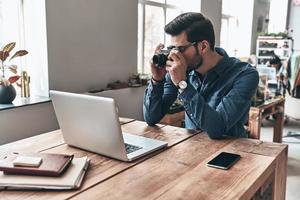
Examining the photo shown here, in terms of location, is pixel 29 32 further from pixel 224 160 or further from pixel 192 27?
pixel 224 160

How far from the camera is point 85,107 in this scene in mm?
1121

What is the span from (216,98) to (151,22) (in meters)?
2.57

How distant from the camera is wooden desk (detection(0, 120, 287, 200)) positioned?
897 mm

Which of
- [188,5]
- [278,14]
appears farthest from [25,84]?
[278,14]

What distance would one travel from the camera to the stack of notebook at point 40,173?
92 centimetres

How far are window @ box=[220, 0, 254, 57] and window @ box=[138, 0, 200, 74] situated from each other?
1795 millimetres

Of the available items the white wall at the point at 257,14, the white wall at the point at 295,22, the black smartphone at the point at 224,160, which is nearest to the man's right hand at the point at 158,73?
the black smartphone at the point at 224,160

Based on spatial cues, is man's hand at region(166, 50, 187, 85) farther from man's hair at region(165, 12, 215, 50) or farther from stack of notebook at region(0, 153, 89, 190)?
stack of notebook at region(0, 153, 89, 190)

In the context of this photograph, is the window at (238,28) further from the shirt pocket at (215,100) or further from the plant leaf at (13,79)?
the shirt pocket at (215,100)

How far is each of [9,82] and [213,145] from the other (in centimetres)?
147

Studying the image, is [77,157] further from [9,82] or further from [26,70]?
[26,70]

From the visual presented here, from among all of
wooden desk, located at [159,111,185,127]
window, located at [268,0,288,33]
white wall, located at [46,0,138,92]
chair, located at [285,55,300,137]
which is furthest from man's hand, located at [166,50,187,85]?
window, located at [268,0,288,33]

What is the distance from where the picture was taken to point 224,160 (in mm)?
1133

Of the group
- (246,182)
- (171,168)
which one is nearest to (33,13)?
(171,168)
